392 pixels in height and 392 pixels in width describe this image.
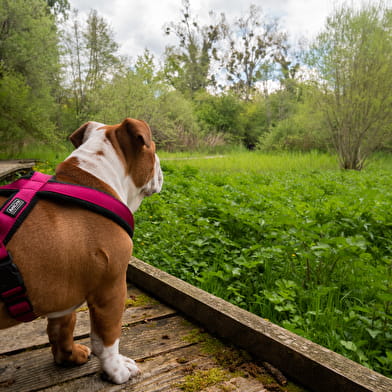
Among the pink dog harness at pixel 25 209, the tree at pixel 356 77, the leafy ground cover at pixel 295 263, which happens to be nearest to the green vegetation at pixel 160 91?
the tree at pixel 356 77

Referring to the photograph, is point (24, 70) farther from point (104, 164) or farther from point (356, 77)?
point (104, 164)

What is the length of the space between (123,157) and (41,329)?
125cm

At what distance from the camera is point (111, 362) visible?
162 centimetres

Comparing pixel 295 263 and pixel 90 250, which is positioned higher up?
pixel 90 250

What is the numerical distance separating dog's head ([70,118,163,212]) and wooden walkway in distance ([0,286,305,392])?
2.74 ft

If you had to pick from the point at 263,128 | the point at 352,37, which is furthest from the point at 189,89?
the point at 352,37

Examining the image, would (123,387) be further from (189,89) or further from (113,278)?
(189,89)

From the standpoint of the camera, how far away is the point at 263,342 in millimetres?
1834

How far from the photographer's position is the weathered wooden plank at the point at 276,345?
1.50m

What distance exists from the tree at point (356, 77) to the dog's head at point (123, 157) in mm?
13876

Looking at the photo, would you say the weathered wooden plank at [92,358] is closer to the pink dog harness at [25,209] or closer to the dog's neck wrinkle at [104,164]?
the pink dog harness at [25,209]

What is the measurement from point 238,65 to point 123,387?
43197mm

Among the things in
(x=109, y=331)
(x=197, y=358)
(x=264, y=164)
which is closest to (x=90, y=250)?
(x=109, y=331)

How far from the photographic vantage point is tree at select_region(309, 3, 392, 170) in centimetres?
1320
